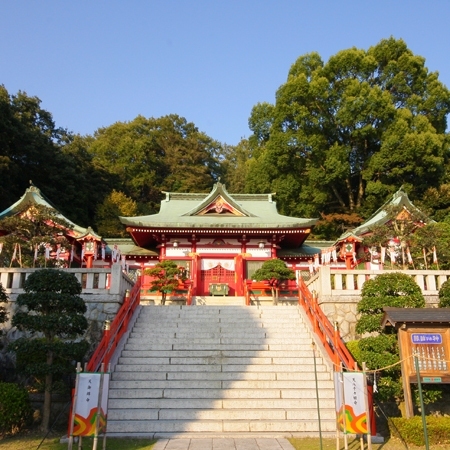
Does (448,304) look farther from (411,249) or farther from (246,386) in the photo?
(411,249)

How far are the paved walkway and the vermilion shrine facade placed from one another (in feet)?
40.3

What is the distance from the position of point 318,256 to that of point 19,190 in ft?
79.9

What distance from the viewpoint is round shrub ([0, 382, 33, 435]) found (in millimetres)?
7720

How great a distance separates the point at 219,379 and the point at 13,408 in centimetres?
399

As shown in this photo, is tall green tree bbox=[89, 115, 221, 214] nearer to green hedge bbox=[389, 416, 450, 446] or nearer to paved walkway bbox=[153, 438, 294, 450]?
paved walkway bbox=[153, 438, 294, 450]

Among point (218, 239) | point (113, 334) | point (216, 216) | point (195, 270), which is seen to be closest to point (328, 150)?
point (216, 216)

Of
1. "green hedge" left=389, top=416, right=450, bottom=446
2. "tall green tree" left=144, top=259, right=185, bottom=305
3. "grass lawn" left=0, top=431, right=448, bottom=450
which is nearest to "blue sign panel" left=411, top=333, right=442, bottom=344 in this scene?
"green hedge" left=389, top=416, right=450, bottom=446

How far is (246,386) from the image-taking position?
29.6ft

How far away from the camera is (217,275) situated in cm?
2067

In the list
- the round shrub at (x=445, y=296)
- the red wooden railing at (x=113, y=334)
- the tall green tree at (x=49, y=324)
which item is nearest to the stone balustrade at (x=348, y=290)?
the round shrub at (x=445, y=296)

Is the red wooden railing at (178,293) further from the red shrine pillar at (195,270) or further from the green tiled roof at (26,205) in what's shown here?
the green tiled roof at (26,205)

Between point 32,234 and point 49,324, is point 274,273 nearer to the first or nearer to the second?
point 32,234

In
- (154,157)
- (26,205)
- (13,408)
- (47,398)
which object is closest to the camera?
(13,408)

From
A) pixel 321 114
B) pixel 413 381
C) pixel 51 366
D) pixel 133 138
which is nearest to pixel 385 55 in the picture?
pixel 321 114
